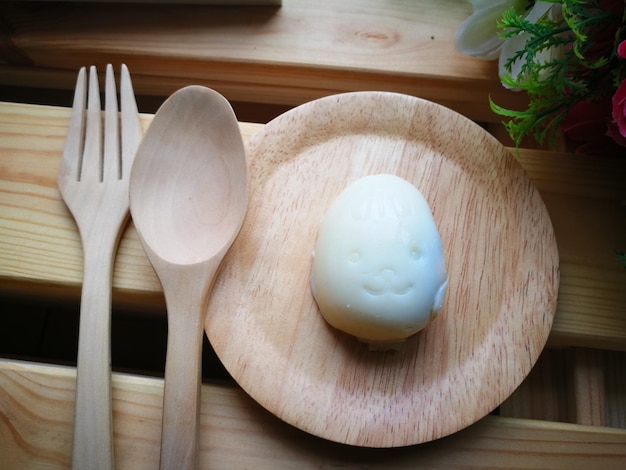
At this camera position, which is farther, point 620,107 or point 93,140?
point 93,140

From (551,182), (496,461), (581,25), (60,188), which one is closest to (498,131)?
(551,182)

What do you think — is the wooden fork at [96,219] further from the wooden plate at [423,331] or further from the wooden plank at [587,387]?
the wooden plank at [587,387]

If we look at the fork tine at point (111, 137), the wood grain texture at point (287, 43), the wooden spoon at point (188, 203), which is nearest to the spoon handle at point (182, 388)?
the wooden spoon at point (188, 203)

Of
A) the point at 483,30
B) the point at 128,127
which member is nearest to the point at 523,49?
the point at 483,30

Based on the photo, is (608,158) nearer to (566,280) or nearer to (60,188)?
(566,280)

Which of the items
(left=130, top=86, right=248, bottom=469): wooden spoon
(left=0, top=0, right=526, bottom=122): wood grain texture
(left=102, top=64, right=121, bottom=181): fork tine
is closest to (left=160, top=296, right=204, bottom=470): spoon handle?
(left=130, top=86, right=248, bottom=469): wooden spoon

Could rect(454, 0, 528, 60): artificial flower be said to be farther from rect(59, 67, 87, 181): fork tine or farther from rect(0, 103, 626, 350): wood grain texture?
rect(59, 67, 87, 181): fork tine

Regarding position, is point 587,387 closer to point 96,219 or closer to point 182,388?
point 182,388
